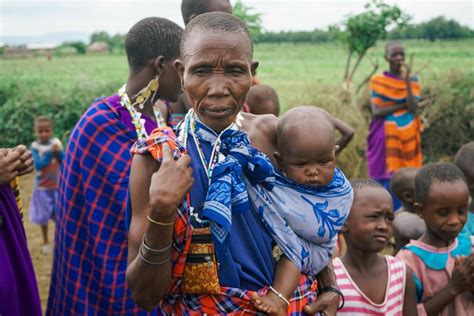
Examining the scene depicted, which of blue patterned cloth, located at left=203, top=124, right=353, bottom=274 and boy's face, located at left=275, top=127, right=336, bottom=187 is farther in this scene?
boy's face, located at left=275, top=127, right=336, bottom=187

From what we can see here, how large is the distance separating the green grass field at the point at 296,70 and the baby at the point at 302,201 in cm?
444

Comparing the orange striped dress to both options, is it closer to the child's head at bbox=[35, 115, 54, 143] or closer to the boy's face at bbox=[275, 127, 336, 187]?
the child's head at bbox=[35, 115, 54, 143]

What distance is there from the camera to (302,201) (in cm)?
175

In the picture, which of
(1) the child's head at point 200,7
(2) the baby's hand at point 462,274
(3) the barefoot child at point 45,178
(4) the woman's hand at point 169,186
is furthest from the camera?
(3) the barefoot child at point 45,178

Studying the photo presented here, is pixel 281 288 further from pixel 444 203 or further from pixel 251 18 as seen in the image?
pixel 251 18

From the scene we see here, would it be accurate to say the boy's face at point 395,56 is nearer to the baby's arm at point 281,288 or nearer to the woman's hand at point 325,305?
the woman's hand at point 325,305

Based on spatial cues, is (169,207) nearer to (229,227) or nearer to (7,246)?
(229,227)

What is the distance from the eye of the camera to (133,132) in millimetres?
2672

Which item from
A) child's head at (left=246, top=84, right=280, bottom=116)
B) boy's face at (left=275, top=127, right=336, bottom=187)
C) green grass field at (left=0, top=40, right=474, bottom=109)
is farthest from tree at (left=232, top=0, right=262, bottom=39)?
boy's face at (left=275, top=127, right=336, bottom=187)

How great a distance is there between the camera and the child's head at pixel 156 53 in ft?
8.86

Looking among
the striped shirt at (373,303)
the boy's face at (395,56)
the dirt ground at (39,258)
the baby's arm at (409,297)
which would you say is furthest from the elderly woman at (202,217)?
the boy's face at (395,56)

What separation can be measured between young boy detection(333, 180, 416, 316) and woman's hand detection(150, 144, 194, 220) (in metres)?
1.34

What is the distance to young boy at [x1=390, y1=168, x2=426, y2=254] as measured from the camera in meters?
3.57

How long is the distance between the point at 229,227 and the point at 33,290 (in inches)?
58.4
